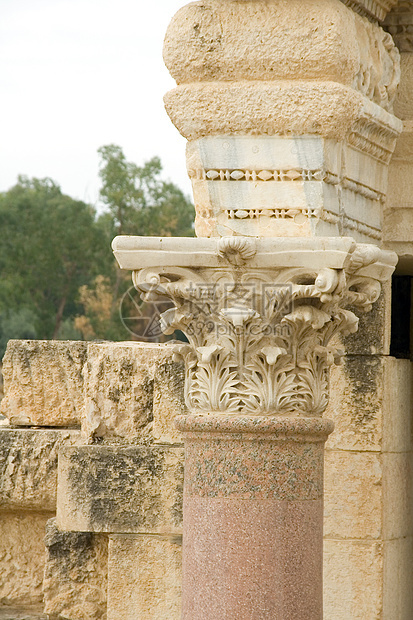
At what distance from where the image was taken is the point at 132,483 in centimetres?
729

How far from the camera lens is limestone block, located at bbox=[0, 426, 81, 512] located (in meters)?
8.03

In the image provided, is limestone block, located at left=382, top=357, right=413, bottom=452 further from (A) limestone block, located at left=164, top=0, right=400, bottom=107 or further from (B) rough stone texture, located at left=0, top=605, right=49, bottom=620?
(B) rough stone texture, located at left=0, top=605, right=49, bottom=620

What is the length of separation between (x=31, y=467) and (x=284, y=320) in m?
3.21

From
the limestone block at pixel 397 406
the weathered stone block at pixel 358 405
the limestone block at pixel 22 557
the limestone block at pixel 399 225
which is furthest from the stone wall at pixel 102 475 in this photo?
the limestone block at pixel 399 225

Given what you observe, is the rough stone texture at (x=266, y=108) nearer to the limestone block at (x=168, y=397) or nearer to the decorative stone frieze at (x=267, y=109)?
the decorative stone frieze at (x=267, y=109)

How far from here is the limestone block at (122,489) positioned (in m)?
7.23

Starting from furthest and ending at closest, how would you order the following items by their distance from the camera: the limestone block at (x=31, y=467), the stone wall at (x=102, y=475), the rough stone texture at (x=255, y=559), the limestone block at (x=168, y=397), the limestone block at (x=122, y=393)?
the limestone block at (x=31, y=467)
the limestone block at (x=122, y=393)
the stone wall at (x=102, y=475)
the limestone block at (x=168, y=397)
the rough stone texture at (x=255, y=559)

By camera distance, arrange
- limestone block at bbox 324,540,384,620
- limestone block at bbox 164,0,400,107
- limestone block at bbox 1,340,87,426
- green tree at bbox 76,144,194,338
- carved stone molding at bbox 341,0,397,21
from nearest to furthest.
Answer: limestone block at bbox 164,0,400,107
carved stone molding at bbox 341,0,397,21
limestone block at bbox 324,540,384,620
limestone block at bbox 1,340,87,426
green tree at bbox 76,144,194,338

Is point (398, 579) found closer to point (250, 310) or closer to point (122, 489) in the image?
point (122, 489)

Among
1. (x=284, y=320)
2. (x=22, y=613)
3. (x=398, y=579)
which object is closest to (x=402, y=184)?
(x=284, y=320)

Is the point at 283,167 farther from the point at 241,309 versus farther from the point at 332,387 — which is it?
the point at 332,387

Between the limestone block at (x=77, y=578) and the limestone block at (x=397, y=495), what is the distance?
6.27 ft

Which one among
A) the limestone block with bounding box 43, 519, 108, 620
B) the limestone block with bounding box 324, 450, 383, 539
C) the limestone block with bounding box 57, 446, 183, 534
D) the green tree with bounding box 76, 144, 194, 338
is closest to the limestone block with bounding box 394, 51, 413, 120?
the limestone block with bounding box 324, 450, 383, 539

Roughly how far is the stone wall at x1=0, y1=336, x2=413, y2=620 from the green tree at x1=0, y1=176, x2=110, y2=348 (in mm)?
33993
